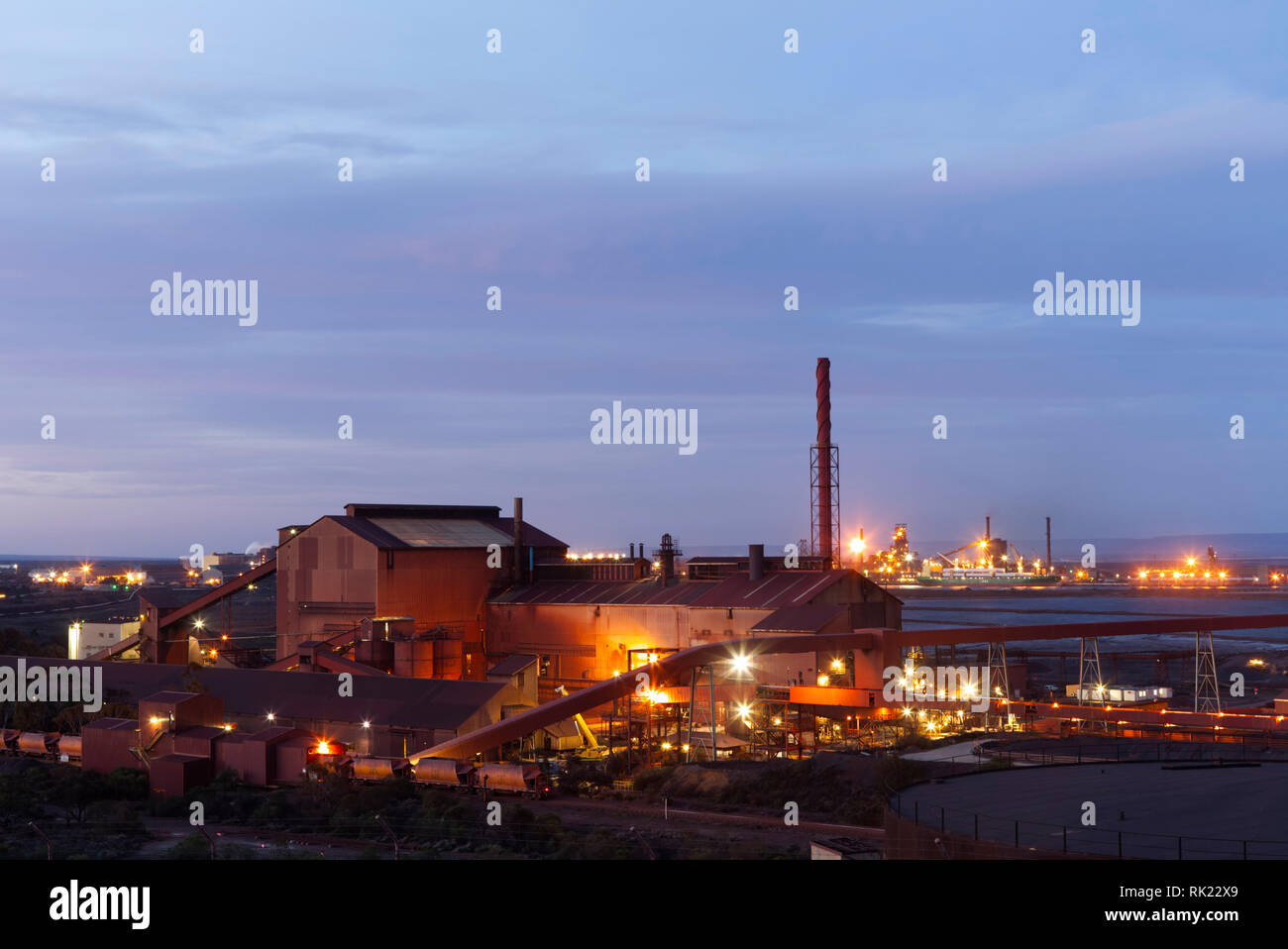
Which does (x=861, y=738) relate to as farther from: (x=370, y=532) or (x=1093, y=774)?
(x=370, y=532)

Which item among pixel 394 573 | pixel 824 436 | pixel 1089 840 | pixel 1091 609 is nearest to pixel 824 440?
pixel 824 436

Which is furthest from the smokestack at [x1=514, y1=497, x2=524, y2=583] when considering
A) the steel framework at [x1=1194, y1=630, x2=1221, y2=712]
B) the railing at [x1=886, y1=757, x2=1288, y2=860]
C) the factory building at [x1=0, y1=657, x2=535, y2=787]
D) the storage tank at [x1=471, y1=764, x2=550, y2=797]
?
the railing at [x1=886, y1=757, x2=1288, y2=860]

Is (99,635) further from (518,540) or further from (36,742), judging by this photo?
(36,742)

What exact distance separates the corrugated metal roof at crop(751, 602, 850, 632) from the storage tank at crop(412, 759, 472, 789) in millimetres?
15326

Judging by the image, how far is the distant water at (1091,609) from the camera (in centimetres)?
12106

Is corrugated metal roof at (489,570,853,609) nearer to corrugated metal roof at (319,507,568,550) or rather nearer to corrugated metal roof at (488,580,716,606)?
corrugated metal roof at (488,580,716,606)

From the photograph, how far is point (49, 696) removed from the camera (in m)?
50.6

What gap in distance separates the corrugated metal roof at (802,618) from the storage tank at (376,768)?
15884 mm

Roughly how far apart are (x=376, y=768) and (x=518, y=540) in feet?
84.3

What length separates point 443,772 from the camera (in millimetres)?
37094

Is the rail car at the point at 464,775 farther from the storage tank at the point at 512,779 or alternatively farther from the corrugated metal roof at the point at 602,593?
the corrugated metal roof at the point at 602,593
